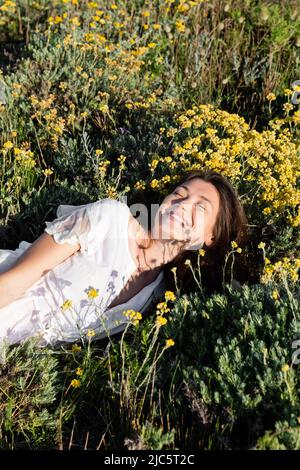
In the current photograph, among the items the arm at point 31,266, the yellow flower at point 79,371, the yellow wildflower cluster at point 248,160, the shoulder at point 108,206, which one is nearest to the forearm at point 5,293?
the arm at point 31,266

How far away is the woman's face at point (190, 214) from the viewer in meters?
3.13

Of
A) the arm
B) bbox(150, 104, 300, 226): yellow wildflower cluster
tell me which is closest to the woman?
the arm

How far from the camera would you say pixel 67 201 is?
4125 mm

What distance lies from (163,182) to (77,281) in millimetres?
1165

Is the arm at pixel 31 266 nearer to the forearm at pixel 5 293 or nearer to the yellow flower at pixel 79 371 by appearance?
the forearm at pixel 5 293

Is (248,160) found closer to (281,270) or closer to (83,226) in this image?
(281,270)

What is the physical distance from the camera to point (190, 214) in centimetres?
323

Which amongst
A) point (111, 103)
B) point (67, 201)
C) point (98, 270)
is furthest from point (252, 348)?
point (111, 103)

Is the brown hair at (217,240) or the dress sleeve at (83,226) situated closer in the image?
the dress sleeve at (83,226)

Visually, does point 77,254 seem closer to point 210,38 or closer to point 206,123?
point 206,123

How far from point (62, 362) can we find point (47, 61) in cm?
313

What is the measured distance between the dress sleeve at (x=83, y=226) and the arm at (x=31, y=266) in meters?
0.04

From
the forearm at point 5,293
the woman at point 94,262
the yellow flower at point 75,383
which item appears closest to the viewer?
the yellow flower at point 75,383

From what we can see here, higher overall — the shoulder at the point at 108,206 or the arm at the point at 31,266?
the shoulder at the point at 108,206
